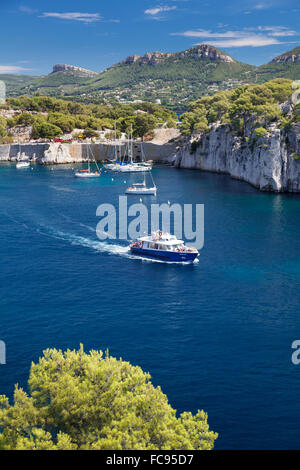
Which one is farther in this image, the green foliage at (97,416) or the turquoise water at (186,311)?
the turquoise water at (186,311)

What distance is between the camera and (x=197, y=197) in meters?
108

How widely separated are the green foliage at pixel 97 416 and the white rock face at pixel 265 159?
307ft

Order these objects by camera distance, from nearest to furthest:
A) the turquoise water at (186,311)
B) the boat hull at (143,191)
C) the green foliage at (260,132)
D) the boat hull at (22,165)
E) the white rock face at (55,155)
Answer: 1. the turquoise water at (186,311)
2. the boat hull at (143,191)
3. the green foliage at (260,132)
4. the boat hull at (22,165)
5. the white rock face at (55,155)

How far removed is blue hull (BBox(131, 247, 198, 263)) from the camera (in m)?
61.8

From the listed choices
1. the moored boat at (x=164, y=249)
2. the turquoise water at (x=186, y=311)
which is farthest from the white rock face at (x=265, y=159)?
the moored boat at (x=164, y=249)

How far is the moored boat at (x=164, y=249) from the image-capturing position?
62.0 meters

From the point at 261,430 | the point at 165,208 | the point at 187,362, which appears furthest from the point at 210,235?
the point at 261,430

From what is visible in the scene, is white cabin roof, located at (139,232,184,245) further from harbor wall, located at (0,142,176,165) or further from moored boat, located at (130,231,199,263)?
harbor wall, located at (0,142,176,165)

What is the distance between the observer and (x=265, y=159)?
112 metres

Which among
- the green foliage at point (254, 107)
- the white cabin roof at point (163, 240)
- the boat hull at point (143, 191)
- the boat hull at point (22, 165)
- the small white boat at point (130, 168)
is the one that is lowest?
the white cabin roof at point (163, 240)

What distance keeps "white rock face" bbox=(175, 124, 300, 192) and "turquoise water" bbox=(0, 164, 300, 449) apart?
2512cm

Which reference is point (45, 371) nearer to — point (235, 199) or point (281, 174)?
point (235, 199)

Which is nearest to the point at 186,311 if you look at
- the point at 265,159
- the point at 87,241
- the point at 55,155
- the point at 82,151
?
the point at 87,241

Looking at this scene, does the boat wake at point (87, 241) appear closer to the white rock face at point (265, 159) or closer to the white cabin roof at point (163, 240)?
the white cabin roof at point (163, 240)
